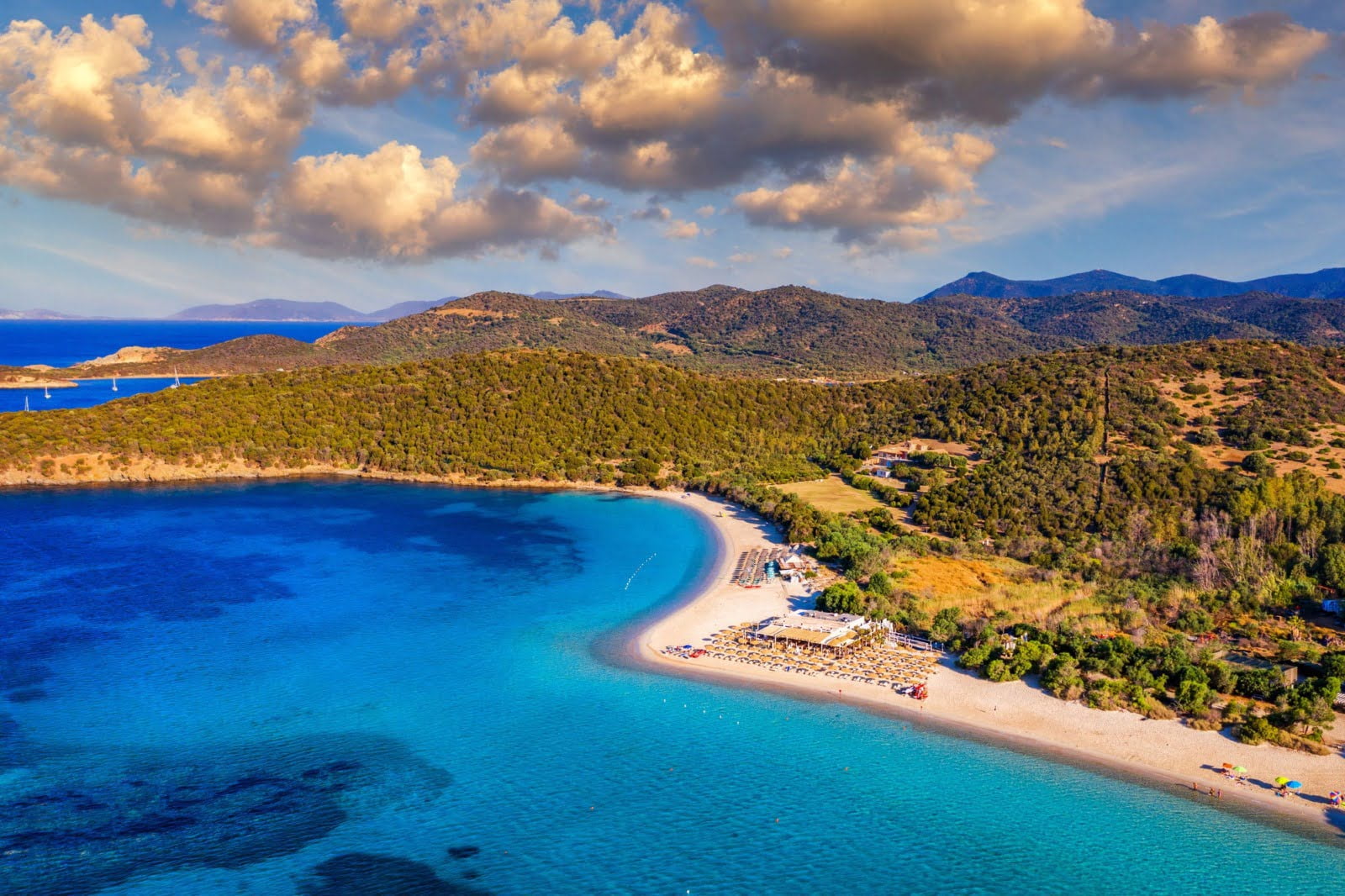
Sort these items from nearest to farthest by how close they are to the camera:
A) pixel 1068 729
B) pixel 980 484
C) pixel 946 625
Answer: pixel 1068 729
pixel 946 625
pixel 980 484

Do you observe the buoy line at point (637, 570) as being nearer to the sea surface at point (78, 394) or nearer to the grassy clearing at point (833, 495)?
the grassy clearing at point (833, 495)

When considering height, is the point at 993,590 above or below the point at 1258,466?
below

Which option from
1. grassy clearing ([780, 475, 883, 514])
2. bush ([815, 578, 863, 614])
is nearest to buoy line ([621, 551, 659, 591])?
bush ([815, 578, 863, 614])

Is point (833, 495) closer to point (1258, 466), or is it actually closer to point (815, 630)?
point (815, 630)

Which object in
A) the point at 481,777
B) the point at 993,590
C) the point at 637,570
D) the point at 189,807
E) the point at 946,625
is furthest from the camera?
the point at 637,570

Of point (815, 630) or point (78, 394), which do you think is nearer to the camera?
point (815, 630)

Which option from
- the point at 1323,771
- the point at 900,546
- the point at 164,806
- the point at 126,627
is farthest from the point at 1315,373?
the point at 126,627

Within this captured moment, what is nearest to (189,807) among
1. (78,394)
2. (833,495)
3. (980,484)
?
(833,495)
